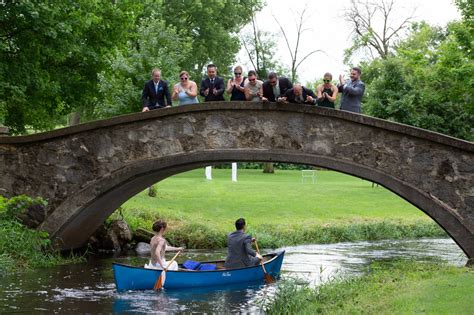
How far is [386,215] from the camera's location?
29688mm

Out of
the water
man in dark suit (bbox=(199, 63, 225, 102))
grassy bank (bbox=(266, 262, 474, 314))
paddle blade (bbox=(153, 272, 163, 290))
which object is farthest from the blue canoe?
man in dark suit (bbox=(199, 63, 225, 102))

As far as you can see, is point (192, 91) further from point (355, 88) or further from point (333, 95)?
point (355, 88)

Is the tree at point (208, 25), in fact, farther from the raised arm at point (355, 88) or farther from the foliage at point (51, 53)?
the raised arm at point (355, 88)

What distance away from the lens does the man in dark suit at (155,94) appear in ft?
63.3

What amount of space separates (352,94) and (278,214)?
1063 centimetres

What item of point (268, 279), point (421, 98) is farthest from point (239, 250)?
point (421, 98)

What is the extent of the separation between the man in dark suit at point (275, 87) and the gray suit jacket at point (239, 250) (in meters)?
2.78

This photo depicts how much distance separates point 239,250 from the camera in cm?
1811

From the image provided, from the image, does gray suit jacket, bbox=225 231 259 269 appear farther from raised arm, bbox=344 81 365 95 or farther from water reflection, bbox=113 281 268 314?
raised arm, bbox=344 81 365 95

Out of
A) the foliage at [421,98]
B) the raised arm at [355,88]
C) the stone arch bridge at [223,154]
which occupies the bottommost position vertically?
the stone arch bridge at [223,154]

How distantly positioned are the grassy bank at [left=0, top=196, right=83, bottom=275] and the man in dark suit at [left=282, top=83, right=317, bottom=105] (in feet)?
19.6

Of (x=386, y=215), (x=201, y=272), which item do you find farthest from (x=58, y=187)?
(x=386, y=215)

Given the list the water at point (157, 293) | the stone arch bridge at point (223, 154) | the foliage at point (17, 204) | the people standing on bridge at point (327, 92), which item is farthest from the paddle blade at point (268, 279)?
the foliage at point (17, 204)

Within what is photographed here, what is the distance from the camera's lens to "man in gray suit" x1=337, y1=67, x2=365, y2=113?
1795 centimetres
